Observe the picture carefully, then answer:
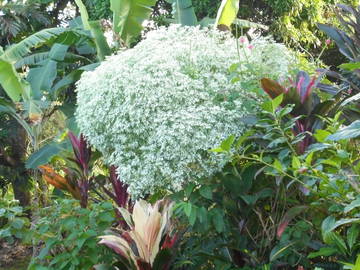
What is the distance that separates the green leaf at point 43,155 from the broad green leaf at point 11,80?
0.70 metres

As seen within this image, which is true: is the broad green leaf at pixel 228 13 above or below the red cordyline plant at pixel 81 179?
above

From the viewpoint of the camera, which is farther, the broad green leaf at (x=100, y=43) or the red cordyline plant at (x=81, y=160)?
the broad green leaf at (x=100, y=43)

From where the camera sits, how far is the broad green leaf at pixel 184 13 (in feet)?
25.4

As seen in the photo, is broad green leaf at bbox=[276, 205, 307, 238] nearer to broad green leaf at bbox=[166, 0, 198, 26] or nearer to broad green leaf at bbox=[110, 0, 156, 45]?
broad green leaf at bbox=[166, 0, 198, 26]

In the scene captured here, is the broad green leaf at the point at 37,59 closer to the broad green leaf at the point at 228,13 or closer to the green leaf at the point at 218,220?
the broad green leaf at the point at 228,13

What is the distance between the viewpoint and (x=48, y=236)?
13.9ft

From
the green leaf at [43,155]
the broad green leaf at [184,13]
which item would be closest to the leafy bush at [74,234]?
the green leaf at [43,155]

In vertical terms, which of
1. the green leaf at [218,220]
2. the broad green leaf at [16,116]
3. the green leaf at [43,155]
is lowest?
the green leaf at [43,155]

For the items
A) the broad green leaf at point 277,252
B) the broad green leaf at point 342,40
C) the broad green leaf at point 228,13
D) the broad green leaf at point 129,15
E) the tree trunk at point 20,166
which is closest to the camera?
the broad green leaf at point 277,252

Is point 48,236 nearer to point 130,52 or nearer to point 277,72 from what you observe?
point 130,52

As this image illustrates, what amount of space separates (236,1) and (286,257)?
12.9 feet

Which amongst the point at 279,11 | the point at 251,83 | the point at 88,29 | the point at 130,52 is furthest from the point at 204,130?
the point at 279,11

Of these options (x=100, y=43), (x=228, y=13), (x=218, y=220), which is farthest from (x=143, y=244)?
(x=100, y=43)

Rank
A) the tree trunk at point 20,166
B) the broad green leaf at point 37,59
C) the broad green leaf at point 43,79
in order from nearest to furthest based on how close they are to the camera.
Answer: the broad green leaf at point 43,79 → the broad green leaf at point 37,59 → the tree trunk at point 20,166
